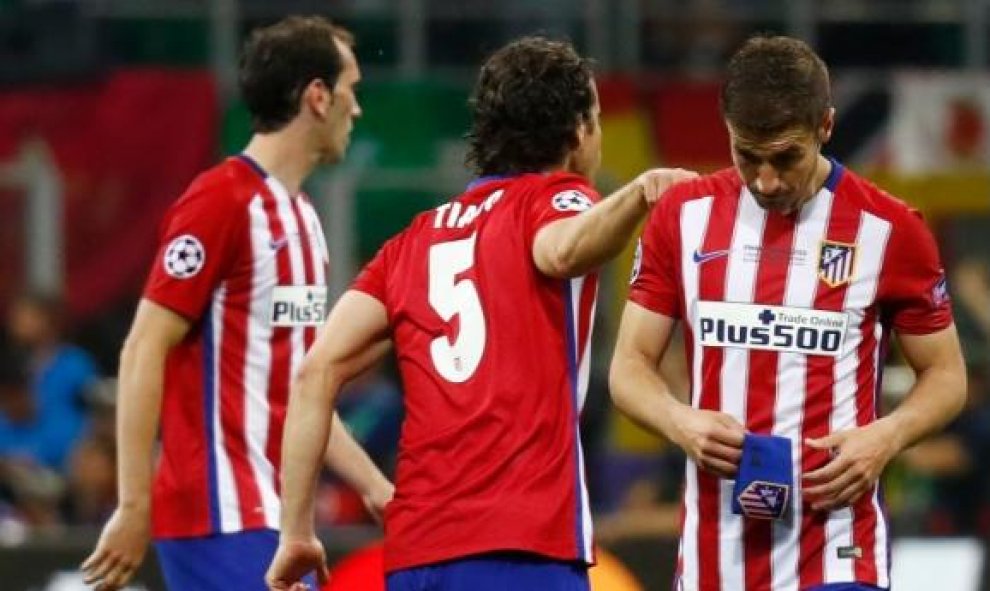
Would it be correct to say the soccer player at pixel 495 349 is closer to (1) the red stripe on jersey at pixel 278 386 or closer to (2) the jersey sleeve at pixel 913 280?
(2) the jersey sleeve at pixel 913 280

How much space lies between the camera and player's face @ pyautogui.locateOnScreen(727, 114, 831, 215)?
5.25 meters

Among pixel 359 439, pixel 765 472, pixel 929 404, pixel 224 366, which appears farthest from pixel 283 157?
pixel 359 439

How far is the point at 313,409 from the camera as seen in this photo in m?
5.57

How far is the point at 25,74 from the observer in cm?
1364

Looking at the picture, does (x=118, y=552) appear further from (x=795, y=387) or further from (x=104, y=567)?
(x=795, y=387)

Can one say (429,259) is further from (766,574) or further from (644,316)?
(766,574)

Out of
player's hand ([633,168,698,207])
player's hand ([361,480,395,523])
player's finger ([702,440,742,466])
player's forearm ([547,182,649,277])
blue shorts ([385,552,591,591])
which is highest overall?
player's hand ([633,168,698,207])

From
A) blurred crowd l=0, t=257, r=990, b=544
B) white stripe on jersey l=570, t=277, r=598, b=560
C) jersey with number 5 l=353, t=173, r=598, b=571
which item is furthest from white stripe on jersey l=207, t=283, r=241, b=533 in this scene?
blurred crowd l=0, t=257, r=990, b=544

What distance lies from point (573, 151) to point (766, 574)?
1.03 m

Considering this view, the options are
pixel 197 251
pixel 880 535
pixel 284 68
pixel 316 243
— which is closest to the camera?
pixel 880 535

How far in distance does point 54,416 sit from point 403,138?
299 centimetres

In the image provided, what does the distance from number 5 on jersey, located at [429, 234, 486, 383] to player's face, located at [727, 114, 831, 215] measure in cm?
62

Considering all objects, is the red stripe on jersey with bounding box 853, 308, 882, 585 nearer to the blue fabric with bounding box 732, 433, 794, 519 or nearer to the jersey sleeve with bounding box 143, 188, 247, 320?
the blue fabric with bounding box 732, 433, 794, 519

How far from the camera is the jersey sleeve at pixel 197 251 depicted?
21.2 feet
